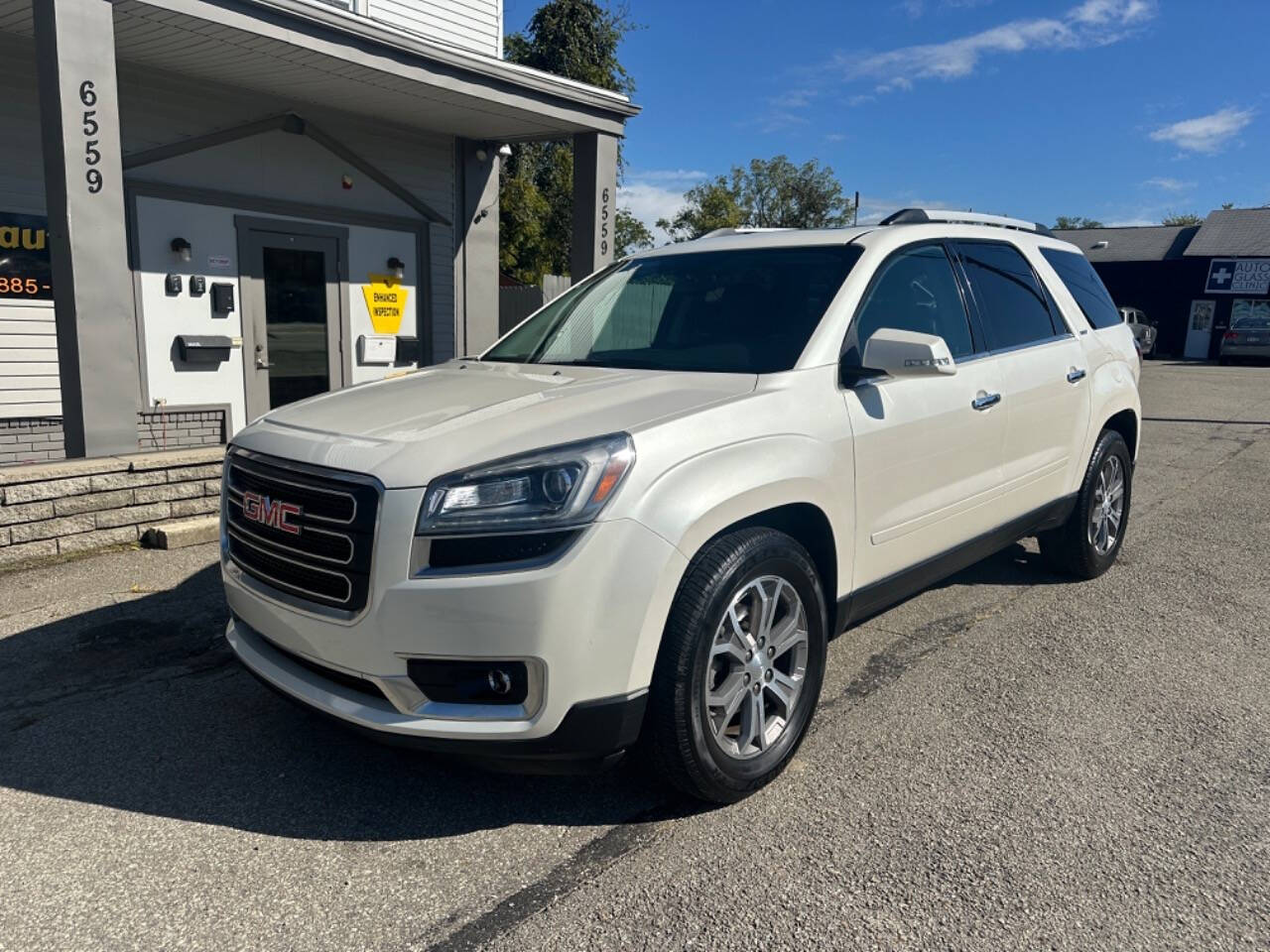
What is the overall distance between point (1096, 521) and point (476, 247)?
8036 mm

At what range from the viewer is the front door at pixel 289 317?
935 cm

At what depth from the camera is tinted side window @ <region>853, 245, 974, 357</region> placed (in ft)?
12.2

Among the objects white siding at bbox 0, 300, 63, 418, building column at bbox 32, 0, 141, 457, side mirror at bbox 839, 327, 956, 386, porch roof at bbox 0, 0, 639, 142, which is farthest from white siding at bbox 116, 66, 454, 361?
side mirror at bbox 839, 327, 956, 386

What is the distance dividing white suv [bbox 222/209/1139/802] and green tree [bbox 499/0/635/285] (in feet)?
66.4

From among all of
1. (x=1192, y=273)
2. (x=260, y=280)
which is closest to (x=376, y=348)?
(x=260, y=280)

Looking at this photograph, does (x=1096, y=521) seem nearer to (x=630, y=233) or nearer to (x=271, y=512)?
(x=271, y=512)

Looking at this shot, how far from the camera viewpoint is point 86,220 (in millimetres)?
5977

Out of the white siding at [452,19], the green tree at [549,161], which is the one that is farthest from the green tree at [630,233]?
the white siding at [452,19]

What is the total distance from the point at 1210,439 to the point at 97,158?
12.0 meters

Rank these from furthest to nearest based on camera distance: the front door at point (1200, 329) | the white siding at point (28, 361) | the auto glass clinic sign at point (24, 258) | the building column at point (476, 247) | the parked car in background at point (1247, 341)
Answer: the front door at point (1200, 329), the parked car in background at point (1247, 341), the building column at point (476, 247), the white siding at point (28, 361), the auto glass clinic sign at point (24, 258)

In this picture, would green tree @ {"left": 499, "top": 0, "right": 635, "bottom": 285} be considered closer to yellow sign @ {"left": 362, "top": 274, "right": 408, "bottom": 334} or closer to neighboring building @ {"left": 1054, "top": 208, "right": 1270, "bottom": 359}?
yellow sign @ {"left": 362, "top": 274, "right": 408, "bottom": 334}

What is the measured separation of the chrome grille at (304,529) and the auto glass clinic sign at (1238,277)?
1615 inches

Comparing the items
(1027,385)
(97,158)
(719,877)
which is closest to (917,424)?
(1027,385)

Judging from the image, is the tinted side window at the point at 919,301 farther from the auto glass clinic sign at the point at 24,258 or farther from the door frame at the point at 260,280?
the door frame at the point at 260,280
